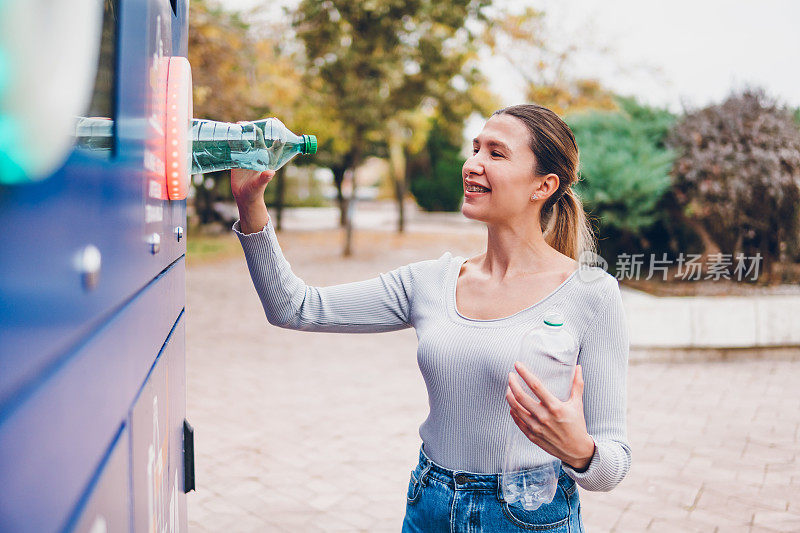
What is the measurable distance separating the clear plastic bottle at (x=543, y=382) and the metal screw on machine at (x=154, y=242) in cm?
89

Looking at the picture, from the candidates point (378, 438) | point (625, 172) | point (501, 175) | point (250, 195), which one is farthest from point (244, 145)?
point (625, 172)

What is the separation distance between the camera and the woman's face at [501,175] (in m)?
1.88

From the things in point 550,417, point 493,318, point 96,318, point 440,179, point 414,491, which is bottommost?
point 414,491

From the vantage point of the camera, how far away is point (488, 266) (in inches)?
79.7

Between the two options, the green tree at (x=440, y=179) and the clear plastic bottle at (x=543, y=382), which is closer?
the clear plastic bottle at (x=543, y=382)

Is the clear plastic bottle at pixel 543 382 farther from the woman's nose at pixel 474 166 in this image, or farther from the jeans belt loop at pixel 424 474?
the woman's nose at pixel 474 166

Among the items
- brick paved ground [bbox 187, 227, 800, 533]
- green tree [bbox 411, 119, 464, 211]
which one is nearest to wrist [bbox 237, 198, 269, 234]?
brick paved ground [bbox 187, 227, 800, 533]

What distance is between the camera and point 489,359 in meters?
1.76

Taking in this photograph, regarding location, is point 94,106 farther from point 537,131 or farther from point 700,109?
point 700,109

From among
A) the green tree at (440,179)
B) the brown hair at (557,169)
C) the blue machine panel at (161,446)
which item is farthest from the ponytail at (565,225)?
Answer: the green tree at (440,179)

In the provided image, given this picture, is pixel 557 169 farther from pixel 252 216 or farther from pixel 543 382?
pixel 252 216

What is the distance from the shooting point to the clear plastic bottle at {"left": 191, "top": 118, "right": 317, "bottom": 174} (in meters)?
1.64

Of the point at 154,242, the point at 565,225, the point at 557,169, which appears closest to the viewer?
the point at 154,242

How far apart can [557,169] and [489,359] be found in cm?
58
